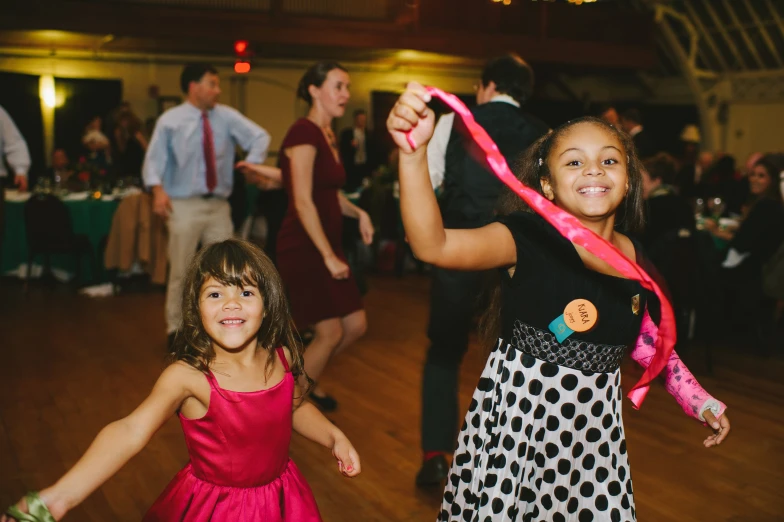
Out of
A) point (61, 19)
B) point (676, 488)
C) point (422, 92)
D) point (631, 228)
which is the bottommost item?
point (676, 488)

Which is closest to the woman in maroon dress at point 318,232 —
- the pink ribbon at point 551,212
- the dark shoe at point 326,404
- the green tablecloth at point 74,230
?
the dark shoe at point 326,404

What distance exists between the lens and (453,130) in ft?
9.70

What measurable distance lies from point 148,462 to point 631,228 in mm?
2253

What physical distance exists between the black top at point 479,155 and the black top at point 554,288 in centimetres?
130

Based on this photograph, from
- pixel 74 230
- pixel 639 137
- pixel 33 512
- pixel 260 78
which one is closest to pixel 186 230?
pixel 74 230

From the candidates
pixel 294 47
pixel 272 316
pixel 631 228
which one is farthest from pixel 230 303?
Result: pixel 294 47

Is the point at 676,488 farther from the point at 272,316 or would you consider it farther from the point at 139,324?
the point at 139,324

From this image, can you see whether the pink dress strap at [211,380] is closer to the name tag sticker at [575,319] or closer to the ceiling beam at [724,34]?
the name tag sticker at [575,319]

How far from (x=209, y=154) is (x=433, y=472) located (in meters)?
2.65

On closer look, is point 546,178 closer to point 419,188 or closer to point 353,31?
point 419,188

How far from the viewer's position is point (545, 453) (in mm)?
1590

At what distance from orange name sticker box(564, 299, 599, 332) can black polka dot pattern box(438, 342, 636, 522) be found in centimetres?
9

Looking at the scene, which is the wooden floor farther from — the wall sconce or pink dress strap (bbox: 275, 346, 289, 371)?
the wall sconce

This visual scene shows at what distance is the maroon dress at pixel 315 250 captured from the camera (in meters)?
3.42
